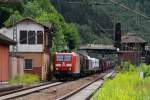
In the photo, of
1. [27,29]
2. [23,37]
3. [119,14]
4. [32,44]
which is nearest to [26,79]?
[32,44]

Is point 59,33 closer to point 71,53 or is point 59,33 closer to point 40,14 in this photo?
point 40,14

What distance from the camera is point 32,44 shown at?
6462cm

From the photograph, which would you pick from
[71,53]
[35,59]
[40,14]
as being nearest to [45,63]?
[35,59]

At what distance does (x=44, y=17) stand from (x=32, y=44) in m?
21.3

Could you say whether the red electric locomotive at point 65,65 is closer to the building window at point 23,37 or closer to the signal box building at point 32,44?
the signal box building at point 32,44

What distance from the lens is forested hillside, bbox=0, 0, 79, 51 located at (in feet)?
272

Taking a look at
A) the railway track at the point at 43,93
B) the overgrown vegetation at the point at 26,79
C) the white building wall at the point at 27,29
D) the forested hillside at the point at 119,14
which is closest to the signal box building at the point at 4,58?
the overgrown vegetation at the point at 26,79

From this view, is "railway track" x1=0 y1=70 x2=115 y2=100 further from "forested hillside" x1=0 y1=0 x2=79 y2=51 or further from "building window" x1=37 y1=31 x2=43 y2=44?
"forested hillside" x1=0 y1=0 x2=79 y2=51

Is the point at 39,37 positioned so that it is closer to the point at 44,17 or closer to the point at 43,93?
the point at 44,17

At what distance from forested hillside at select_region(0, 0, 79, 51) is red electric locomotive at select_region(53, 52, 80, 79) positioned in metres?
12.1

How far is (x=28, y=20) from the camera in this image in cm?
6506

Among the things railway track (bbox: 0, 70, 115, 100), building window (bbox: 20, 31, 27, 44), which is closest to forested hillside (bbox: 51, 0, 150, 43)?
railway track (bbox: 0, 70, 115, 100)

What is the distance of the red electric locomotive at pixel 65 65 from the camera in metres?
59.2

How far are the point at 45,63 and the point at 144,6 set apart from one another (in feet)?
130
